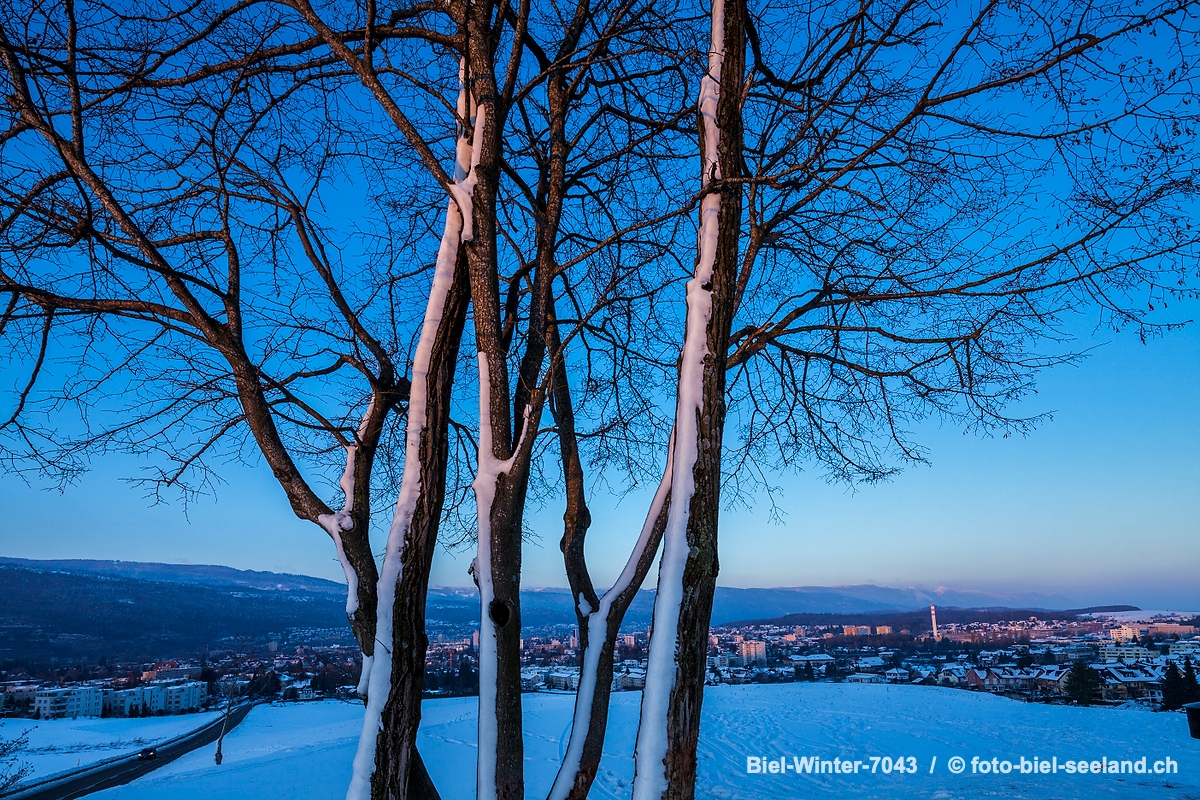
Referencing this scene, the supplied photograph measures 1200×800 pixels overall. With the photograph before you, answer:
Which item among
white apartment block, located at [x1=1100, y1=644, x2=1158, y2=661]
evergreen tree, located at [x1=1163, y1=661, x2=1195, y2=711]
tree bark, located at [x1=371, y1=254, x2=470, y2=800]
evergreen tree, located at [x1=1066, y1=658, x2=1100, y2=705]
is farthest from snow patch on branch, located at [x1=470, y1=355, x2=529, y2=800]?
white apartment block, located at [x1=1100, y1=644, x2=1158, y2=661]

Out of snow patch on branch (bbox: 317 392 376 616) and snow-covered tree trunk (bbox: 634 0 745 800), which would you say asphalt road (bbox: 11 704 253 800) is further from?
snow-covered tree trunk (bbox: 634 0 745 800)

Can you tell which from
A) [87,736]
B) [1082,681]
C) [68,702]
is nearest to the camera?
[1082,681]

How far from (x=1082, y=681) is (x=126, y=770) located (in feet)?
98.2

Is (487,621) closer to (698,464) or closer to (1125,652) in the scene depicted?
(698,464)

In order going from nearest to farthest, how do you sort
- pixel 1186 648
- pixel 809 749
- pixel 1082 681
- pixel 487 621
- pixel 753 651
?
pixel 487 621 < pixel 809 749 < pixel 1186 648 < pixel 753 651 < pixel 1082 681

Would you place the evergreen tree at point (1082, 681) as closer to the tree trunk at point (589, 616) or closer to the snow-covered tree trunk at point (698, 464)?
the tree trunk at point (589, 616)

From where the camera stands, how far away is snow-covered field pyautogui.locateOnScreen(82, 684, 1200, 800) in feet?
39.5

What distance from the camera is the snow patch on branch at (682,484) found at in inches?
84.0

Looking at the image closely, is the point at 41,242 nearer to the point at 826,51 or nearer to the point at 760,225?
the point at 760,225

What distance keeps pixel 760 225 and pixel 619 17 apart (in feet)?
4.62

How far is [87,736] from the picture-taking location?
83.7 ft

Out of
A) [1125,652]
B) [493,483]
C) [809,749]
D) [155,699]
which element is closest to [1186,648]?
[1125,652]

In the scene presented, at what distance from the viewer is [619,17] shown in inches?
141

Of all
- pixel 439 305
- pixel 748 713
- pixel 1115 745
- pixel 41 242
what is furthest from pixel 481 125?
→ pixel 748 713
